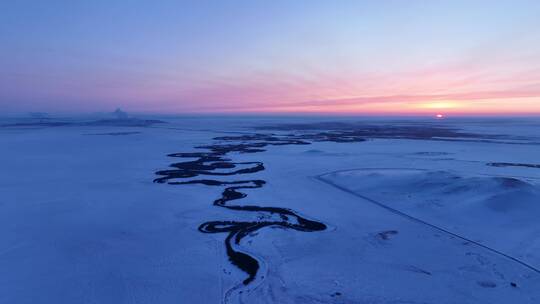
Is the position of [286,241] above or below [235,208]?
below

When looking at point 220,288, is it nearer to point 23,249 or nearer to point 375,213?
point 23,249

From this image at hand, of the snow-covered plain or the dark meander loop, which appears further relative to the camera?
the dark meander loop

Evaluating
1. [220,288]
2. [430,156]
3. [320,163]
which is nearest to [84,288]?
[220,288]

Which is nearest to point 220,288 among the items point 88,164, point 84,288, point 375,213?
point 84,288

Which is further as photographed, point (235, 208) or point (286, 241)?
point (235, 208)

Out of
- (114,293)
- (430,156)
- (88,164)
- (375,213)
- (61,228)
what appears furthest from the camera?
(430,156)

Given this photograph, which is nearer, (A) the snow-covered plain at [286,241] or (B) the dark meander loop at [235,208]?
(A) the snow-covered plain at [286,241]

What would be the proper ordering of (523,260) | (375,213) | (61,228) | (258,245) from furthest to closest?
(375,213) → (61,228) → (258,245) → (523,260)

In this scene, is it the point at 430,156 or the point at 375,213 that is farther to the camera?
the point at 430,156
